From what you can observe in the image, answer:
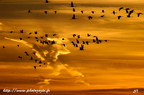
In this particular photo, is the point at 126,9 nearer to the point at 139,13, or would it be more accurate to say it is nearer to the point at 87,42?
the point at 139,13

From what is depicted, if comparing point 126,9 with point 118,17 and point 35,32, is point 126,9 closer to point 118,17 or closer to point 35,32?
point 118,17

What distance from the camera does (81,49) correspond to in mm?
126688

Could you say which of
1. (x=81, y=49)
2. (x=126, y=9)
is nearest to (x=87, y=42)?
(x=81, y=49)

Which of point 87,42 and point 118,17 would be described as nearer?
point 118,17

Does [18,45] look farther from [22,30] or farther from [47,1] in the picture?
[47,1]

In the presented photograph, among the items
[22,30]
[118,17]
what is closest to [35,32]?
[22,30]

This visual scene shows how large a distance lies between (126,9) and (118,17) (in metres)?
2.86

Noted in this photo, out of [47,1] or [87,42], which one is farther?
[87,42]

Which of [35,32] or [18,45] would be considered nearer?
[35,32]

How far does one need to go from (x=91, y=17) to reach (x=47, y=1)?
9681mm

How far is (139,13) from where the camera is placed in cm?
12275

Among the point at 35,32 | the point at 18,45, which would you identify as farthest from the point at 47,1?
the point at 18,45

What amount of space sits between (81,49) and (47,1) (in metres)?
10.9

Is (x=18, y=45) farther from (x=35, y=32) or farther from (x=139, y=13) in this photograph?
(x=139, y=13)
